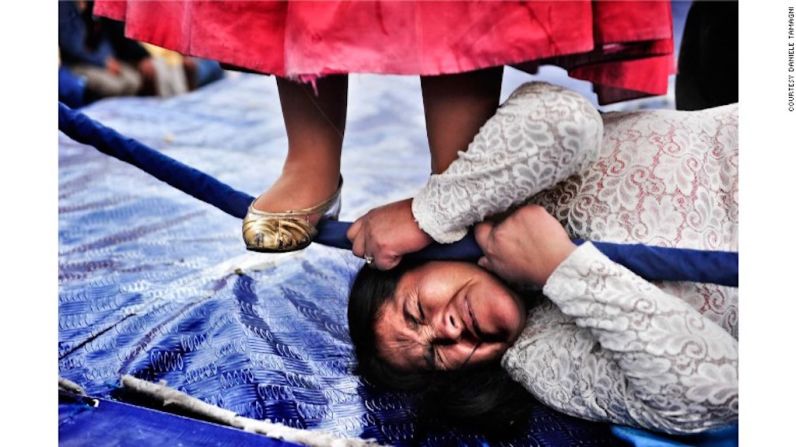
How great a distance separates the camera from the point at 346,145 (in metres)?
1.53

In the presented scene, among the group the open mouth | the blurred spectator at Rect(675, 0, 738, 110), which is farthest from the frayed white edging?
the blurred spectator at Rect(675, 0, 738, 110)

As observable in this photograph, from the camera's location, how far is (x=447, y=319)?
0.71 metres

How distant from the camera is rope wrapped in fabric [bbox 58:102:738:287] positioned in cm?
60

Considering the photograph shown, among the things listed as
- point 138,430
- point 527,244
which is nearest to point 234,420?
point 138,430

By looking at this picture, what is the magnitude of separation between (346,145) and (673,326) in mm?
991

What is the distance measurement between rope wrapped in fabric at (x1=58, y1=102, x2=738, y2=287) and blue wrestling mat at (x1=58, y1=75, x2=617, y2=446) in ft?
0.45

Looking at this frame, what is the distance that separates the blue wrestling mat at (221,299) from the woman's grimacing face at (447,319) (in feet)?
0.18

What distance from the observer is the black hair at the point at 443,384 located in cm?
72

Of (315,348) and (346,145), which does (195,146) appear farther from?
(315,348)

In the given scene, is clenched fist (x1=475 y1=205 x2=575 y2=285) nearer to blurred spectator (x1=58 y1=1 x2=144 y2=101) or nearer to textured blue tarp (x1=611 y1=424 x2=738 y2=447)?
textured blue tarp (x1=611 y1=424 x2=738 y2=447)

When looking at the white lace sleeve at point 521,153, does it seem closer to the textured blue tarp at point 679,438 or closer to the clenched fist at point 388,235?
the clenched fist at point 388,235

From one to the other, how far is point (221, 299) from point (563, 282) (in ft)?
1.42

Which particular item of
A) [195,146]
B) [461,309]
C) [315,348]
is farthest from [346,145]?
[461,309]
